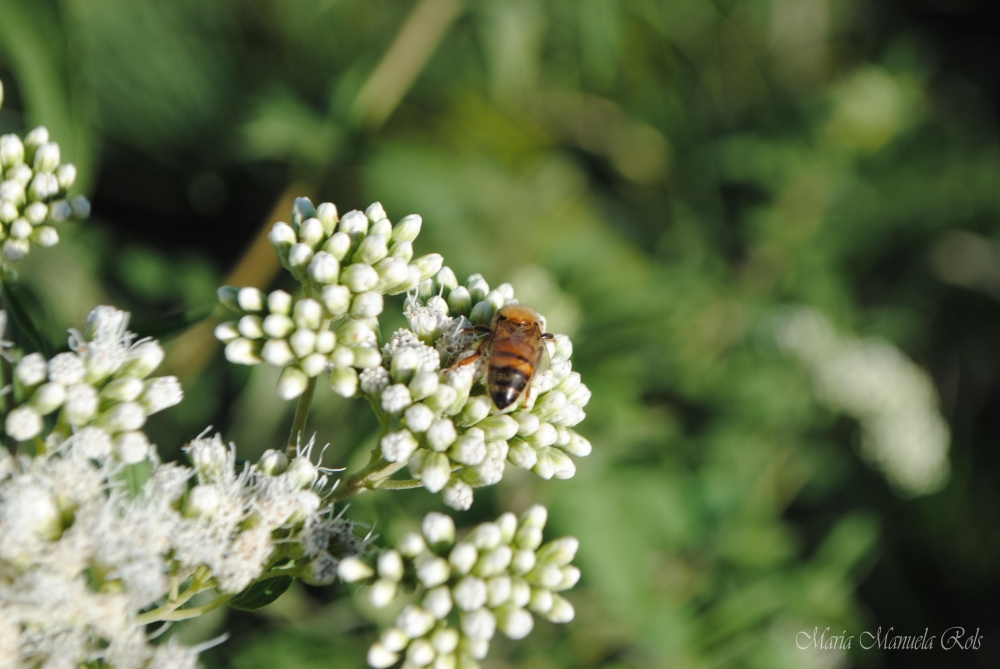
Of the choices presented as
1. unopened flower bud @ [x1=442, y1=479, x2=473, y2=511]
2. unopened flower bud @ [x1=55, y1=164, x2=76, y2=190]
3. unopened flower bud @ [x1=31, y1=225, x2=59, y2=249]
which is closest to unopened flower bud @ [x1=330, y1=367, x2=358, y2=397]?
unopened flower bud @ [x1=442, y1=479, x2=473, y2=511]

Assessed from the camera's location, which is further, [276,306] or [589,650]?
[589,650]

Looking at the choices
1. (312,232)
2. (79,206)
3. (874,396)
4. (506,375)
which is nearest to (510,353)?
(506,375)

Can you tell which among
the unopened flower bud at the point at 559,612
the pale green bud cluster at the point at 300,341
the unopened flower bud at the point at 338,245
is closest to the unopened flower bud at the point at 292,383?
the pale green bud cluster at the point at 300,341

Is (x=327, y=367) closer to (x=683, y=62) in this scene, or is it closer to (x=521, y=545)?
(x=521, y=545)

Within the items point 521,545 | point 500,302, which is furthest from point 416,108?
point 521,545

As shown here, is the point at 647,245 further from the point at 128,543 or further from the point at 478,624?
the point at 128,543

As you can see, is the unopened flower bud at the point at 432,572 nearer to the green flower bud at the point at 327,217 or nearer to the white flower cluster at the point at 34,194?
the green flower bud at the point at 327,217
